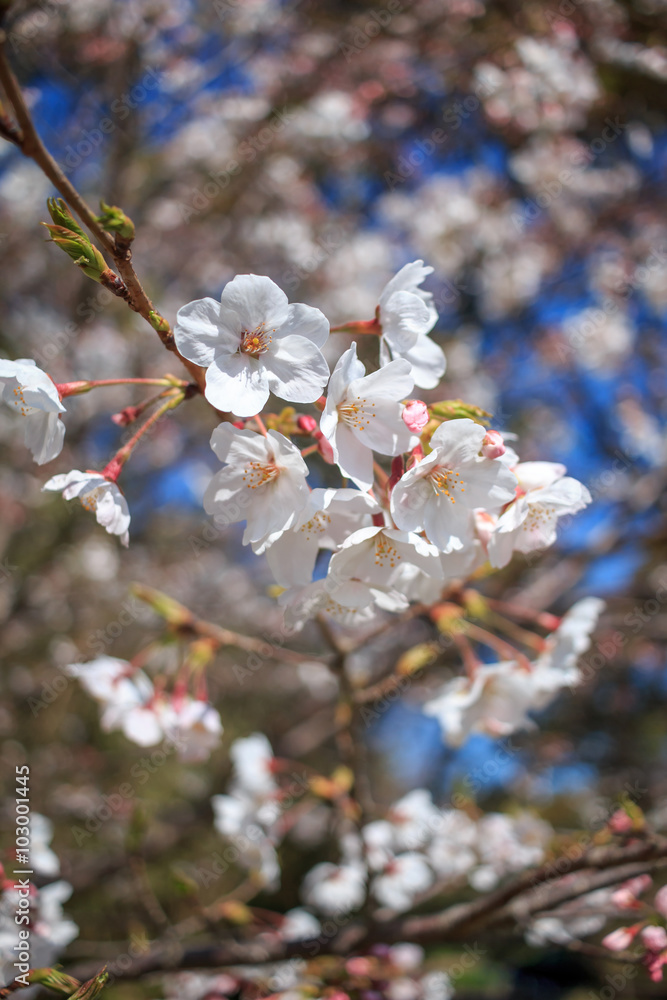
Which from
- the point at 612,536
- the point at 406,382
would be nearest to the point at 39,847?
the point at 406,382

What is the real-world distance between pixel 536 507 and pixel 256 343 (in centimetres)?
65

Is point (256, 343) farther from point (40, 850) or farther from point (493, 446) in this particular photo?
point (40, 850)

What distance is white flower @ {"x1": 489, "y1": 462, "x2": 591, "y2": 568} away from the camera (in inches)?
44.5

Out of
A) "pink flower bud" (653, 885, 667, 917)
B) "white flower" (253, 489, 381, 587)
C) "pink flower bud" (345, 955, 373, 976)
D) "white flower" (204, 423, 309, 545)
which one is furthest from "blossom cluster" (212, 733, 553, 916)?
Answer: "white flower" (204, 423, 309, 545)

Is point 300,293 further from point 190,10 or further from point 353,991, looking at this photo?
point 353,991

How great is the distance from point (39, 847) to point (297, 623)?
137 centimetres

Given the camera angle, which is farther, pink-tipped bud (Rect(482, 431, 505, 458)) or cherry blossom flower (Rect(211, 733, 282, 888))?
cherry blossom flower (Rect(211, 733, 282, 888))

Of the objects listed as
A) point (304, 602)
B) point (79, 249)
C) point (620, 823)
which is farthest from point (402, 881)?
point (79, 249)

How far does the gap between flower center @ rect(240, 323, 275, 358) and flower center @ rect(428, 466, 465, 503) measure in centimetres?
37

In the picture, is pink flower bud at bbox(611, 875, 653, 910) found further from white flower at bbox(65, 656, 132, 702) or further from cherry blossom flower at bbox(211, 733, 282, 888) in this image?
white flower at bbox(65, 656, 132, 702)

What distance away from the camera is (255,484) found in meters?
1.08

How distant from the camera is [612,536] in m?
3.38

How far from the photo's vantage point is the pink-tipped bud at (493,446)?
1042 millimetres

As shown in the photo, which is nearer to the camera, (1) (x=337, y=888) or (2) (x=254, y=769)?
(2) (x=254, y=769)
